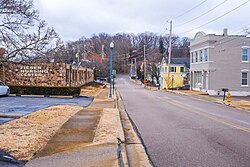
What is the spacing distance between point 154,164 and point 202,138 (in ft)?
12.9

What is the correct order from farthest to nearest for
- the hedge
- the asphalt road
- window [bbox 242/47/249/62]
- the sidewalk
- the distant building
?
1. window [bbox 242/47/249/62]
2. the distant building
3. the hedge
4. the asphalt road
5. the sidewalk

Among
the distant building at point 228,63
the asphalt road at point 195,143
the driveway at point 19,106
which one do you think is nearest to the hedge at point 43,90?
the driveway at point 19,106

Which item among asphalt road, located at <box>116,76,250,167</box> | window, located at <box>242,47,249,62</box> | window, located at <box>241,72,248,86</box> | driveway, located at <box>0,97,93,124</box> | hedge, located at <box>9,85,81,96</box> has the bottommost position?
asphalt road, located at <box>116,76,250,167</box>

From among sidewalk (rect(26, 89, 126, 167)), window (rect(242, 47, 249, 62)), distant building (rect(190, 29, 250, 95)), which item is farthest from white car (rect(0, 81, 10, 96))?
window (rect(242, 47, 249, 62))

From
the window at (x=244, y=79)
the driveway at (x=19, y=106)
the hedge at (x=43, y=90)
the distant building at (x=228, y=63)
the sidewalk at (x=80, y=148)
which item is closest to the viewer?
the sidewalk at (x=80, y=148)

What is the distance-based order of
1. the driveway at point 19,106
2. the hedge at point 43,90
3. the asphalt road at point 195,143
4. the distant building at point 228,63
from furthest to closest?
the distant building at point 228,63 → the hedge at point 43,90 → the driveway at point 19,106 → the asphalt road at point 195,143

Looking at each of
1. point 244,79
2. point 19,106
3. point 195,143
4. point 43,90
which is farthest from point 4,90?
point 244,79

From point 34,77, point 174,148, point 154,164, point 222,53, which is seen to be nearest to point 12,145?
point 154,164

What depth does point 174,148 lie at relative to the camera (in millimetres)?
9422

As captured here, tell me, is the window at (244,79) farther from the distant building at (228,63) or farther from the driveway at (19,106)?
the driveway at (19,106)

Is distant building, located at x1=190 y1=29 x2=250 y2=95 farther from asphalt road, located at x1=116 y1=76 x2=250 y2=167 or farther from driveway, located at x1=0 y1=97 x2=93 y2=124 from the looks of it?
asphalt road, located at x1=116 y1=76 x2=250 y2=167

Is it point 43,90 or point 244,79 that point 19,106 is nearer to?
point 43,90

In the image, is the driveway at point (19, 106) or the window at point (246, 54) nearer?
the driveway at point (19, 106)

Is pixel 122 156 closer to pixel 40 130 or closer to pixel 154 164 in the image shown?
pixel 154 164
